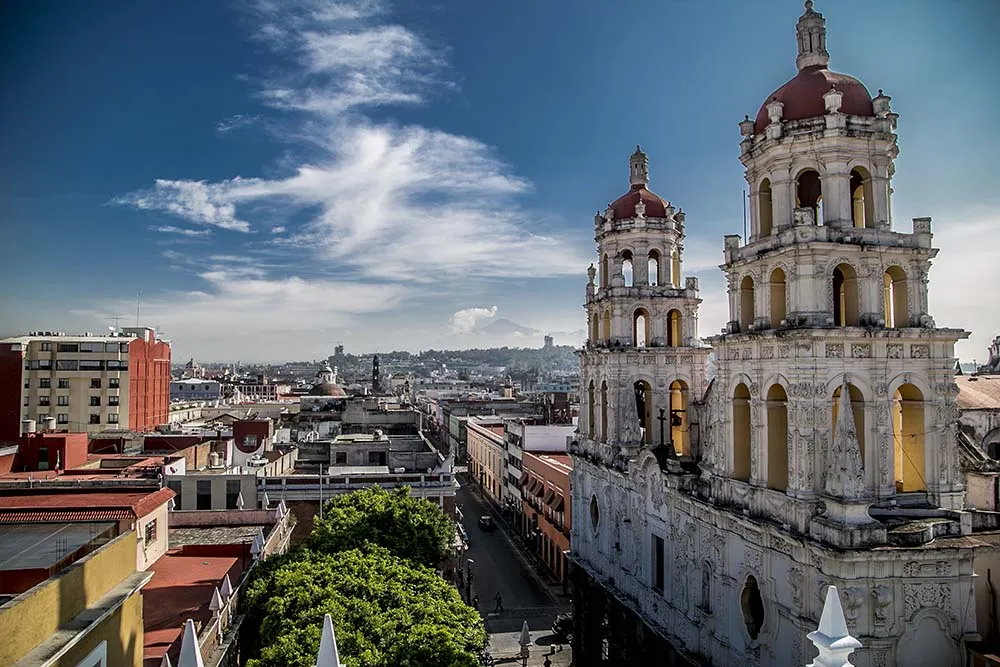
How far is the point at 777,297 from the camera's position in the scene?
24.2m

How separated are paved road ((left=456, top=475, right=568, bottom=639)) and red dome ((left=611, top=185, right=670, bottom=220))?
24497 mm

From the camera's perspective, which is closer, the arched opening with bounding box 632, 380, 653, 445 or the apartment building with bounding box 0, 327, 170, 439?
the arched opening with bounding box 632, 380, 653, 445

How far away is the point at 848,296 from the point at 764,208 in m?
4.46

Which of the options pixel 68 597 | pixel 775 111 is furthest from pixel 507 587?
pixel 68 597

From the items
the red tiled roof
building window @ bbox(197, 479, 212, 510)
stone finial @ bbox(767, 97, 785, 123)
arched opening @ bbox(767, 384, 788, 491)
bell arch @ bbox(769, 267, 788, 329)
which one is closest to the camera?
the red tiled roof

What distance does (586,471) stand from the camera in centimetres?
3969

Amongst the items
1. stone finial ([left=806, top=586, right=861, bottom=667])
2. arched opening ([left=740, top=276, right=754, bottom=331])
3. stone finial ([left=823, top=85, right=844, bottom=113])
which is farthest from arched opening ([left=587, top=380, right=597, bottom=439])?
stone finial ([left=806, top=586, right=861, bottom=667])

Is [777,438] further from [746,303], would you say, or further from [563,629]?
[563,629]

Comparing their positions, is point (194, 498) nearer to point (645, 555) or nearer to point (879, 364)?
point (645, 555)

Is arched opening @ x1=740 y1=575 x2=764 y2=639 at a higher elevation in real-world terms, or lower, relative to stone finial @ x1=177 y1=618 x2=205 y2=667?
lower

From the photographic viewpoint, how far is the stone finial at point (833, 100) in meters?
22.6

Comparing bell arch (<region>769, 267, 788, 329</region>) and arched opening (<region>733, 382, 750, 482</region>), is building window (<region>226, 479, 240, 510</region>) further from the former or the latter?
bell arch (<region>769, 267, 788, 329</region>)

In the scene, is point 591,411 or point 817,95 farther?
point 591,411

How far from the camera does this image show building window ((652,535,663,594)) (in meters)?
31.2
